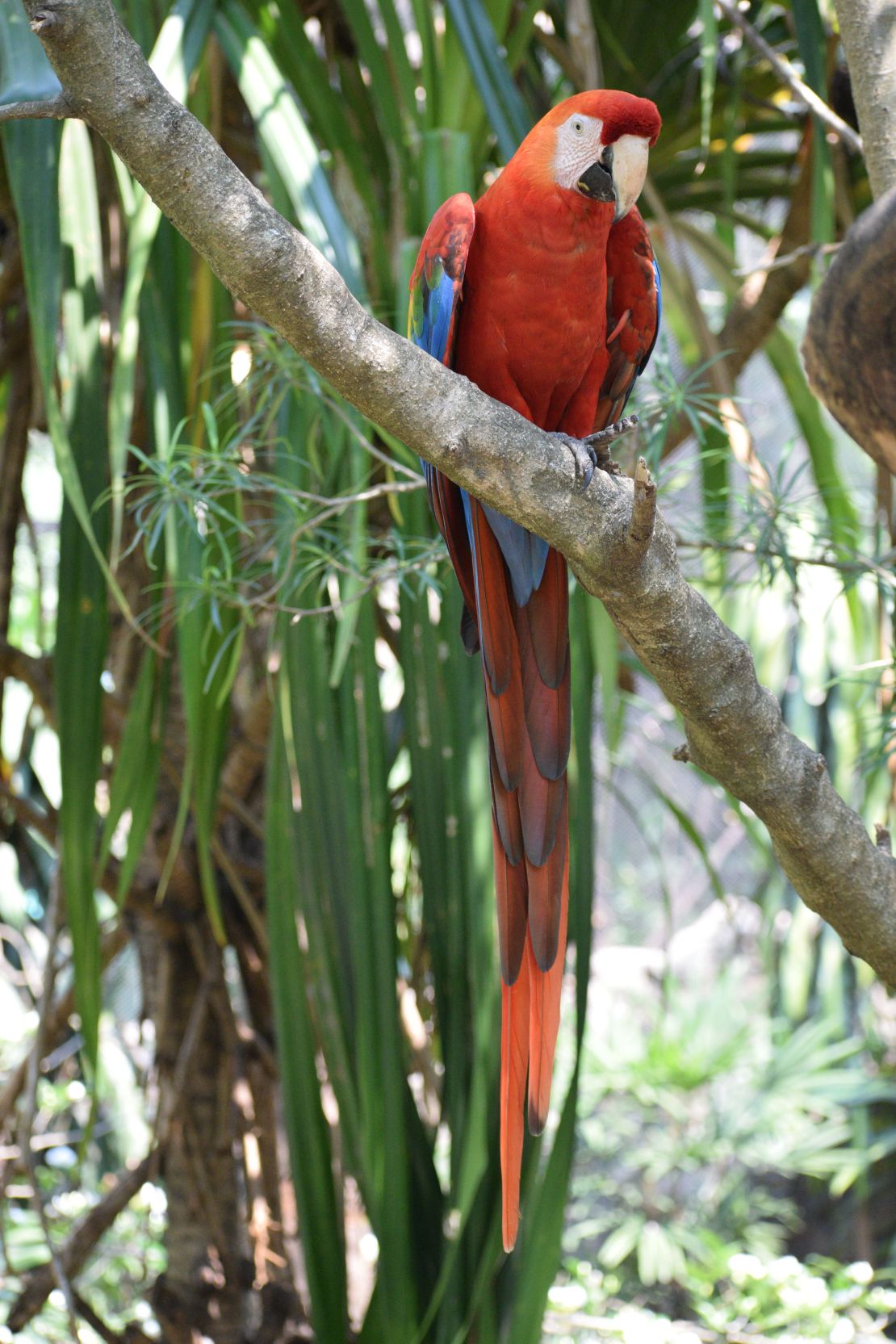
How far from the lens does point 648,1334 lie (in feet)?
3.53

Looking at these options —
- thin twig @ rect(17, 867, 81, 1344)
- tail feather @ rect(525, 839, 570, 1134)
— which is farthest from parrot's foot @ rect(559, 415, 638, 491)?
thin twig @ rect(17, 867, 81, 1344)

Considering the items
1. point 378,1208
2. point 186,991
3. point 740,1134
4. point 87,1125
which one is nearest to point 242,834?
point 186,991

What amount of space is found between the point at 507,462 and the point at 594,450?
24 centimetres

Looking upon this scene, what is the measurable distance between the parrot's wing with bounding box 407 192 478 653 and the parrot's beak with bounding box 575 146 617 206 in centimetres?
8

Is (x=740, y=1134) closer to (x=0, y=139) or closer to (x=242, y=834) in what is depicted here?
(x=242, y=834)

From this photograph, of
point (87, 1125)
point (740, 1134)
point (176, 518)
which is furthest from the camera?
point (740, 1134)

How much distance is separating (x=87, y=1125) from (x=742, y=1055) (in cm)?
148

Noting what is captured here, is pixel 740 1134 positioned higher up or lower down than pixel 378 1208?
lower down

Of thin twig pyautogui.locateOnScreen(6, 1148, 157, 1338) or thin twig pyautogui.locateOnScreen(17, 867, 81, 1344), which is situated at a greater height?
thin twig pyautogui.locateOnScreen(17, 867, 81, 1344)

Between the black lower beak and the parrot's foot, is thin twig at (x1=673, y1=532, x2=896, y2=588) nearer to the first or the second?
the parrot's foot

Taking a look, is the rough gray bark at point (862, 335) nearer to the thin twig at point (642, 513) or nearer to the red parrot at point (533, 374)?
the thin twig at point (642, 513)

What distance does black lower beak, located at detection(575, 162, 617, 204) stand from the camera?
0.74 m

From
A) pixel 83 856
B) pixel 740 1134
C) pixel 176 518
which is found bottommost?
pixel 740 1134

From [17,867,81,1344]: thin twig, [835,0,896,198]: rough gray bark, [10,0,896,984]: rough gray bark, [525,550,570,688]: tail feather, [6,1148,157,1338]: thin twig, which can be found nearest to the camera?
[10,0,896,984]: rough gray bark
